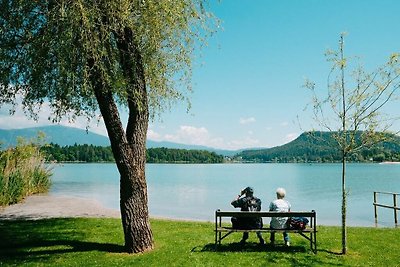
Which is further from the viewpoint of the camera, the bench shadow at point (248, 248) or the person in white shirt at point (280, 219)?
the person in white shirt at point (280, 219)

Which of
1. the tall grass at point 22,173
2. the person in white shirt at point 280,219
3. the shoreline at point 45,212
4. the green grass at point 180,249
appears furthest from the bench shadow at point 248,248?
the tall grass at point 22,173

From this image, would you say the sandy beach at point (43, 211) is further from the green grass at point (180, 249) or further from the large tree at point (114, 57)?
the large tree at point (114, 57)

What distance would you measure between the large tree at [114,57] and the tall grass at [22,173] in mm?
11429

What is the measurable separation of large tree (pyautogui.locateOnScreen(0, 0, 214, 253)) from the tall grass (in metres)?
11.4

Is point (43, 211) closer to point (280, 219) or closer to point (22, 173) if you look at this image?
point (22, 173)

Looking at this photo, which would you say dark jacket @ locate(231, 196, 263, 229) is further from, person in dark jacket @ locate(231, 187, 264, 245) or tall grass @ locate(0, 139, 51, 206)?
tall grass @ locate(0, 139, 51, 206)

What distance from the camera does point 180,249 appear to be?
1030 cm

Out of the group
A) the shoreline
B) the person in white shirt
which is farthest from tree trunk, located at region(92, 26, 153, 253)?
the shoreline

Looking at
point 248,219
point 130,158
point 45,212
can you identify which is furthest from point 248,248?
point 45,212

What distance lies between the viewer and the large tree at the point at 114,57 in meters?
9.27

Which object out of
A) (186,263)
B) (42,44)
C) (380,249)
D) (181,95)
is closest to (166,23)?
(181,95)

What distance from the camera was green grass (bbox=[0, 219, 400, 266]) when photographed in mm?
9258

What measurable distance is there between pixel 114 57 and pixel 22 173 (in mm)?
16795

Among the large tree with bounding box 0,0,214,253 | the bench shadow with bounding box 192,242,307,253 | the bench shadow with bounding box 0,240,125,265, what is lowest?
the bench shadow with bounding box 0,240,125,265
